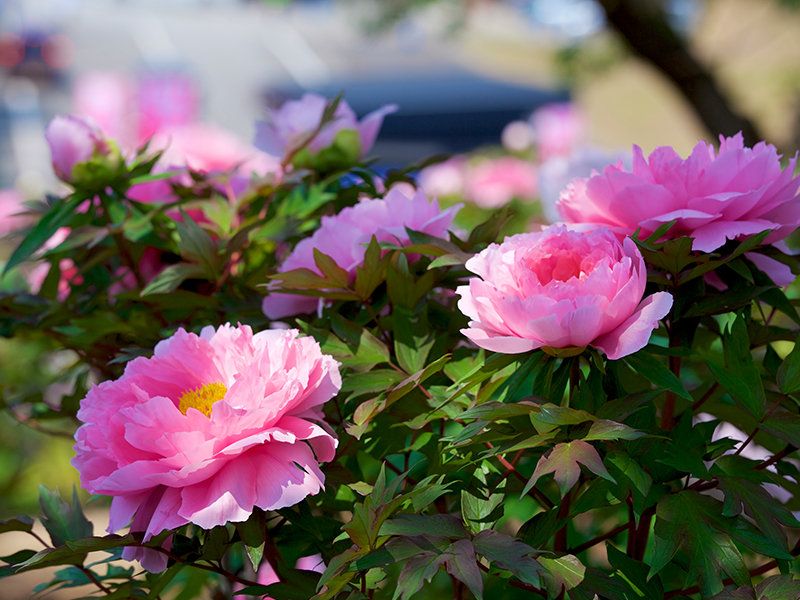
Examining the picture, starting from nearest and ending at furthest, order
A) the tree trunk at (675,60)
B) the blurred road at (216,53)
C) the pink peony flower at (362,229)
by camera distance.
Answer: the pink peony flower at (362,229) < the tree trunk at (675,60) < the blurred road at (216,53)

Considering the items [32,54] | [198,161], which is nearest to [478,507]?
[198,161]

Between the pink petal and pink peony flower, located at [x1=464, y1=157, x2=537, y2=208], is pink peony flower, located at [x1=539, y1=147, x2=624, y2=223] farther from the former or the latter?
pink peony flower, located at [x1=464, y1=157, x2=537, y2=208]

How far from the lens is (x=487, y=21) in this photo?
21.1 meters

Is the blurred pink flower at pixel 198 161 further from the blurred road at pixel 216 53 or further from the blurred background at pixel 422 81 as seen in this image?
the blurred road at pixel 216 53

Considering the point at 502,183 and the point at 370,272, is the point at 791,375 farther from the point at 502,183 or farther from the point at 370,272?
the point at 502,183

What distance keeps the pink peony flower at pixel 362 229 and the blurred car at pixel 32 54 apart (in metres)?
15.3

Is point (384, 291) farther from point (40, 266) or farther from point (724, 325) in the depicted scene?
point (40, 266)

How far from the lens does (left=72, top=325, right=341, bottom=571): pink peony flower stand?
0.56m

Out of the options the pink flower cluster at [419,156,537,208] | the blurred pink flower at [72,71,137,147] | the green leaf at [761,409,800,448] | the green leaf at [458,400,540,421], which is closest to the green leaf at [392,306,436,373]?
the green leaf at [458,400,540,421]

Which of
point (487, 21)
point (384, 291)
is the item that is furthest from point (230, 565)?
point (487, 21)

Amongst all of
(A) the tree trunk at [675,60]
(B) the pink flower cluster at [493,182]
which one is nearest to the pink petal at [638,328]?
(B) the pink flower cluster at [493,182]

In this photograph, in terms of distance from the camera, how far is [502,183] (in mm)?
2758

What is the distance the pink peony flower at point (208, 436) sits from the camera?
22.2 inches

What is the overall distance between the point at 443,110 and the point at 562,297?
919 cm
